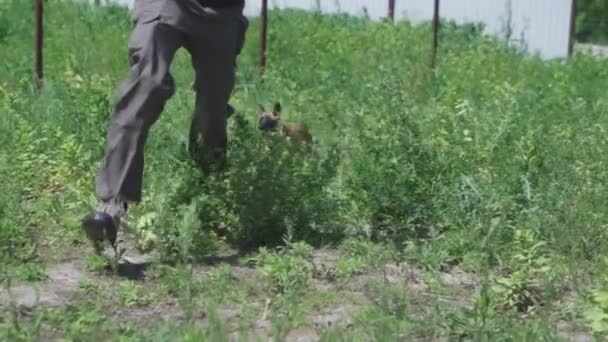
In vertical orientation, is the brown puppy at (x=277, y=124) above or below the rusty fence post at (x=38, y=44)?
below

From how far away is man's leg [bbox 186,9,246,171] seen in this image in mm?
5750

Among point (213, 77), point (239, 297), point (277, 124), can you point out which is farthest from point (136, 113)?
point (277, 124)

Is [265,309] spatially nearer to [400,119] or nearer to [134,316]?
[134,316]

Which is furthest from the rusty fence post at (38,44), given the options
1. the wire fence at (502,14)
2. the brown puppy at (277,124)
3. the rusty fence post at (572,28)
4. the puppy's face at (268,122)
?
the rusty fence post at (572,28)

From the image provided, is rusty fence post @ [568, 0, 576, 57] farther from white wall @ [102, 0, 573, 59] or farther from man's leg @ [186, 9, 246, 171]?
man's leg @ [186, 9, 246, 171]

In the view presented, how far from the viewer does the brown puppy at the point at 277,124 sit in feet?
21.9

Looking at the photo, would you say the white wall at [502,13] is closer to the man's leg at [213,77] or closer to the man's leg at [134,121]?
the man's leg at [213,77]

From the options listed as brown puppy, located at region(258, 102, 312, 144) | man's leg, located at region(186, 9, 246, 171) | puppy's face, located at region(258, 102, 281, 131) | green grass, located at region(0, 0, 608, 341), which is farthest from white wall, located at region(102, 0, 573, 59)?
man's leg, located at region(186, 9, 246, 171)

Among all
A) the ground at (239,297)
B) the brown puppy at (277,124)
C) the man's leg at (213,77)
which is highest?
the man's leg at (213,77)

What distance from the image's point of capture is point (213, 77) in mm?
5859

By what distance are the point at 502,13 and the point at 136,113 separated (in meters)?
13.5

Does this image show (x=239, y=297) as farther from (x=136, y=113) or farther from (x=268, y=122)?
(x=268, y=122)

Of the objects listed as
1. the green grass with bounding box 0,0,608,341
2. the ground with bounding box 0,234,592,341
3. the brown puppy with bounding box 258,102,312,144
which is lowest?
the ground with bounding box 0,234,592,341

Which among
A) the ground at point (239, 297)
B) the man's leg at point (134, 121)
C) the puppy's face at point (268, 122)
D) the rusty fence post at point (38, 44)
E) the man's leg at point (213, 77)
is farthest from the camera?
the rusty fence post at point (38, 44)
